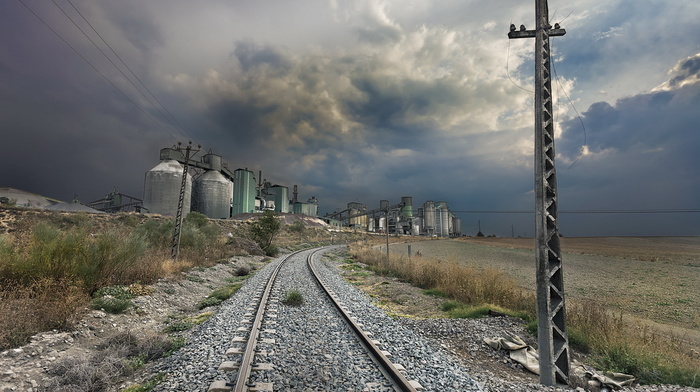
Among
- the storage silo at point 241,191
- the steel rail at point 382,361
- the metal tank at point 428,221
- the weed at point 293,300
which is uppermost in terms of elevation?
the storage silo at point 241,191

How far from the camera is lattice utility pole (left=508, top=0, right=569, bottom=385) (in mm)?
5293

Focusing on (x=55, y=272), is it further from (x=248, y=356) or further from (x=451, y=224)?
(x=451, y=224)

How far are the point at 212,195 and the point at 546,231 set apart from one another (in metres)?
68.3

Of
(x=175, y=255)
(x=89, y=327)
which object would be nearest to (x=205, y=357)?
(x=89, y=327)

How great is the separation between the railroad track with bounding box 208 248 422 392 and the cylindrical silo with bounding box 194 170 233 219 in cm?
6210

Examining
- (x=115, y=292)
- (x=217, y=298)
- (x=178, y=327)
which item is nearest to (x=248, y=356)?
(x=178, y=327)

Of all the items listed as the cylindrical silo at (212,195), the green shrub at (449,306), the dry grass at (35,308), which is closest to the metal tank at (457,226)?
the cylindrical silo at (212,195)

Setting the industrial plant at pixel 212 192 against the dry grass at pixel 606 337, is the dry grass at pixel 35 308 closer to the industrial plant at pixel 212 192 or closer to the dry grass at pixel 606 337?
the dry grass at pixel 606 337

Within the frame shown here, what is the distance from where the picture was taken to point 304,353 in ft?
19.0

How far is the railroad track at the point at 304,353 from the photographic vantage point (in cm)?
450

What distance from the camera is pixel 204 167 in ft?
218

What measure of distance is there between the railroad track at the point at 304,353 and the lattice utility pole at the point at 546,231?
8.57 feet

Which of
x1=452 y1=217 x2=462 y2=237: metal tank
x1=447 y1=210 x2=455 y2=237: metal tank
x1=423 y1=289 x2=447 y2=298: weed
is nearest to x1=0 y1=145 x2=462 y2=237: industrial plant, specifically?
x1=423 y1=289 x2=447 y2=298: weed

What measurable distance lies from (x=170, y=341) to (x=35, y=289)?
3930 mm
